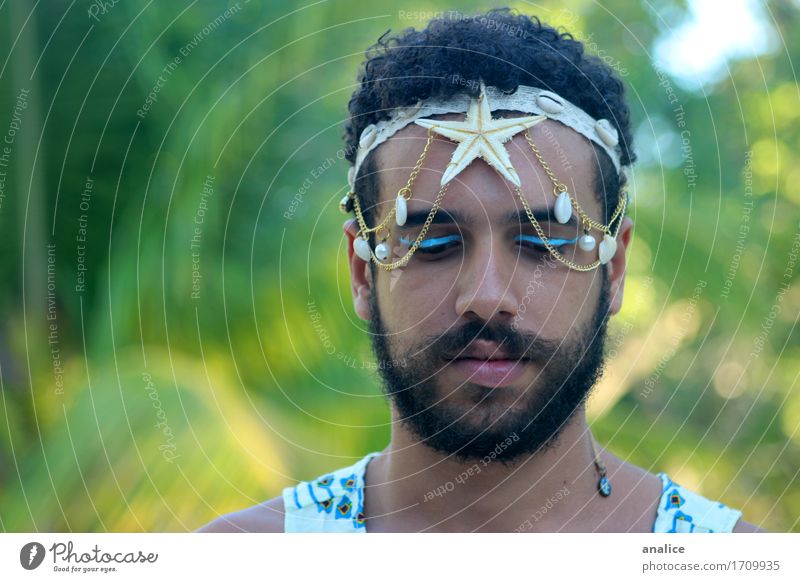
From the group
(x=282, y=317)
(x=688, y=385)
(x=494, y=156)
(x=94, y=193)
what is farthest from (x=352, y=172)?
(x=688, y=385)

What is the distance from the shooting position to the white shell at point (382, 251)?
61.6 inches

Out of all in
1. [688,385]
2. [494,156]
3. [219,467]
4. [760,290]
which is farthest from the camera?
[688,385]

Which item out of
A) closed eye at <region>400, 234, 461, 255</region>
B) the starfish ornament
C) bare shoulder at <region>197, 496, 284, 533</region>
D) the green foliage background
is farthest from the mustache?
the green foliage background

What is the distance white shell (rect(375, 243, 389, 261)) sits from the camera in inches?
61.6

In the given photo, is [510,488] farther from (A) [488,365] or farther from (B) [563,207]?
(B) [563,207]

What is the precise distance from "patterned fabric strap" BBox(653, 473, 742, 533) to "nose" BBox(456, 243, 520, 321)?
463 millimetres

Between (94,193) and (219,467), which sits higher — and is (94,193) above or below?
above

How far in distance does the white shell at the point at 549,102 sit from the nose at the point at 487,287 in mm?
255

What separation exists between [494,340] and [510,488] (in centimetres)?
30

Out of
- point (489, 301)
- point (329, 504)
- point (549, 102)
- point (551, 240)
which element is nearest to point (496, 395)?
point (489, 301)

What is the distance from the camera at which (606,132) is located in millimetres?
1559
